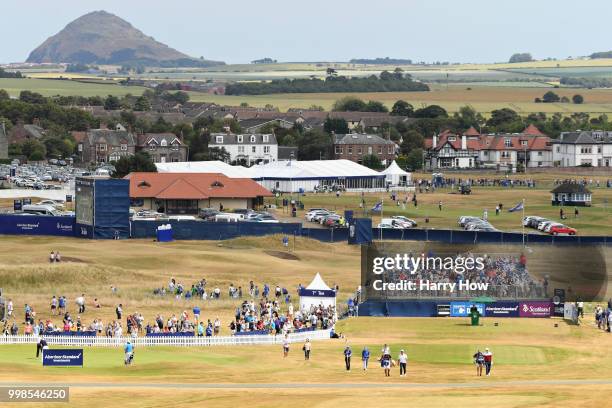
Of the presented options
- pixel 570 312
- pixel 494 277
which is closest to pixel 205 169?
pixel 494 277

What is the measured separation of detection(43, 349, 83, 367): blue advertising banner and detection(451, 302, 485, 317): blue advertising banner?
21071mm

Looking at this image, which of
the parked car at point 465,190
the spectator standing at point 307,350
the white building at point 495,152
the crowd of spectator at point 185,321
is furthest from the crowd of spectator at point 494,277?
the white building at point 495,152

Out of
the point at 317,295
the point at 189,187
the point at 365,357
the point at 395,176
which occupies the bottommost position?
the point at 365,357

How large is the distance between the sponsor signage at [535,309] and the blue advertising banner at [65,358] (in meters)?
24.1

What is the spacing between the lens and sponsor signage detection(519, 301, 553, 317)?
67938 millimetres

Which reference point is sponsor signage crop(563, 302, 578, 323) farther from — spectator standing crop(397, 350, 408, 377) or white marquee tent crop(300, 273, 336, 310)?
spectator standing crop(397, 350, 408, 377)

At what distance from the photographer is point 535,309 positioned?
223ft

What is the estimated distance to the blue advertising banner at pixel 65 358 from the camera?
53.8m

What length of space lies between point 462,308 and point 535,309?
3.68 metres

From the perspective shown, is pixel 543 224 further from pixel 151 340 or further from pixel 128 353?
pixel 128 353

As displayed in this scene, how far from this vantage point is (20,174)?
16312 cm

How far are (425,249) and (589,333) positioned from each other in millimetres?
8756

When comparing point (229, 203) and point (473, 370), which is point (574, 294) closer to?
point (473, 370)

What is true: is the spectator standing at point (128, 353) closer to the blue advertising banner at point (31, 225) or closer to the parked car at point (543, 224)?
the blue advertising banner at point (31, 225)
